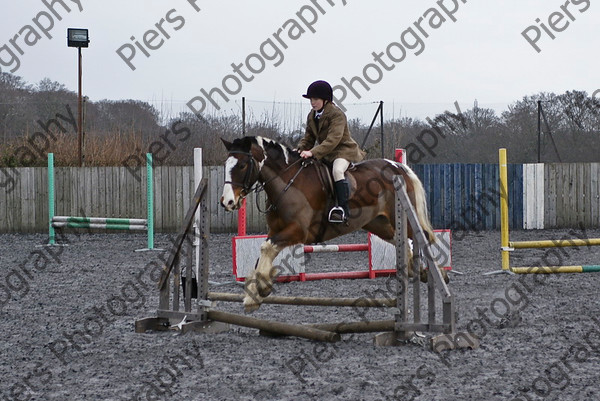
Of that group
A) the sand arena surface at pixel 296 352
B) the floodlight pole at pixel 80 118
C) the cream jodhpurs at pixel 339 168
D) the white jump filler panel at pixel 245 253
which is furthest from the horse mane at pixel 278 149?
the floodlight pole at pixel 80 118

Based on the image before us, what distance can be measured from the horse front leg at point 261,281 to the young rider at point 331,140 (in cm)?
70

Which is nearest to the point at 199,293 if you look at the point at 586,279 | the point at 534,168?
the point at 586,279

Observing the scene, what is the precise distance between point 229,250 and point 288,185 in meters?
7.65

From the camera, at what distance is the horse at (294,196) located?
18.2 feet

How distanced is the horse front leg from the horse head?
445 millimetres

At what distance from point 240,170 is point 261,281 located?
0.85m

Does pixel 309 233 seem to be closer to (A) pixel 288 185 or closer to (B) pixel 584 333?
(A) pixel 288 185

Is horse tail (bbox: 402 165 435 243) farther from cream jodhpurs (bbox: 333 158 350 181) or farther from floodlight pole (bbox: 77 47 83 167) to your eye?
floodlight pole (bbox: 77 47 83 167)

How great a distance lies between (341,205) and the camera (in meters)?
6.10

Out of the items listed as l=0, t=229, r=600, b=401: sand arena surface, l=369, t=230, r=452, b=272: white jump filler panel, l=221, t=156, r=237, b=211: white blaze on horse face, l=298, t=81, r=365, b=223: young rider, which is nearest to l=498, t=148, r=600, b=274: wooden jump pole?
l=0, t=229, r=600, b=401: sand arena surface

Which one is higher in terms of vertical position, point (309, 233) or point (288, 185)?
point (288, 185)

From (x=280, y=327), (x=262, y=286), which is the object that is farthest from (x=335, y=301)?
(x=262, y=286)

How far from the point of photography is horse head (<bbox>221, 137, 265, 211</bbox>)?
5.34 meters

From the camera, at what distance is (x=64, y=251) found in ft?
44.4
